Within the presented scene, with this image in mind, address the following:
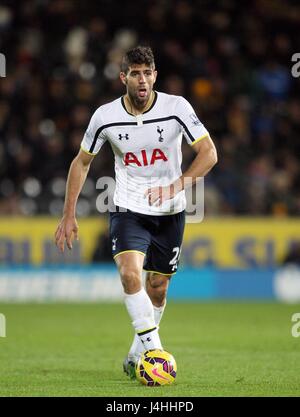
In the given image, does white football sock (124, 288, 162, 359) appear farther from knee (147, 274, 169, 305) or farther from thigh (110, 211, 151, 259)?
knee (147, 274, 169, 305)

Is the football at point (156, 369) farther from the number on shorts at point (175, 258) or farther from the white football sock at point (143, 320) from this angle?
the number on shorts at point (175, 258)

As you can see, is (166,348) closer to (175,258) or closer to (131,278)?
(175,258)

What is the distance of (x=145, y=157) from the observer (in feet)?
26.1

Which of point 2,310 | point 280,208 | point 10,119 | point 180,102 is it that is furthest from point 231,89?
point 180,102

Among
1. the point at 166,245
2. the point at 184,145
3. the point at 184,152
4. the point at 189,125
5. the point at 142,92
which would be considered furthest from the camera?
the point at 184,145

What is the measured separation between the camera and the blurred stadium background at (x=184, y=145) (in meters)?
16.8

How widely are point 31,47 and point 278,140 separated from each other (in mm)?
4971

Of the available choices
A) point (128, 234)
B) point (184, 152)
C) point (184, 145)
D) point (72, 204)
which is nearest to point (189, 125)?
point (128, 234)

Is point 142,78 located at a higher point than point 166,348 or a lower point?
higher

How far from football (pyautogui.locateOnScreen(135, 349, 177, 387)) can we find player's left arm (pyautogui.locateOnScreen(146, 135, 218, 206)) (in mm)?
1116

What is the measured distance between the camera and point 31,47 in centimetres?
1908

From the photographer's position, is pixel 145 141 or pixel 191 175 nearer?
pixel 191 175

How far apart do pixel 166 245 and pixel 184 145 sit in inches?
357
